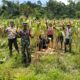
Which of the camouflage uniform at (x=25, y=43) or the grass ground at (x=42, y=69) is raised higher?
the camouflage uniform at (x=25, y=43)

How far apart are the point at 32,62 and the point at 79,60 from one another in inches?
67.6

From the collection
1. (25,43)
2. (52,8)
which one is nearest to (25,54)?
(25,43)

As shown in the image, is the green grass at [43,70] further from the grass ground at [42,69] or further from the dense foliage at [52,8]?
the dense foliage at [52,8]

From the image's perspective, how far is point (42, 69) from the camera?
10.8m

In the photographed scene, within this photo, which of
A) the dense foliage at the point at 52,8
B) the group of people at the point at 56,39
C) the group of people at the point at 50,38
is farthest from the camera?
the dense foliage at the point at 52,8

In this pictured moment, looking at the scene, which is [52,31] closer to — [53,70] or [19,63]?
[19,63]

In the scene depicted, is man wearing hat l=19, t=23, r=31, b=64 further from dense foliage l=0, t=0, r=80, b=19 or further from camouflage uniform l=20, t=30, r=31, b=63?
dense foliage l=0, t=0, r=80, b=19

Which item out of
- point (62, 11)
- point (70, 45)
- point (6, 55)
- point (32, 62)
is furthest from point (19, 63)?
point (62, 11)

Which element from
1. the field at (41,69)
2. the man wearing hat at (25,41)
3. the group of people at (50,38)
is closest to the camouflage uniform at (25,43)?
the man wearing hat at (25,41)

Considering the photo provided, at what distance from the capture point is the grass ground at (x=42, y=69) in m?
9.91

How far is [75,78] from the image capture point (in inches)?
393

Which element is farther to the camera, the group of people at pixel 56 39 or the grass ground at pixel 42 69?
the group of people at pixel 56 39

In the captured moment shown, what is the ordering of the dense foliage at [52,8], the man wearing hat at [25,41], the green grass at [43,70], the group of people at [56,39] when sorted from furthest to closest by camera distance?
1. the dense foliage at [52,8]
2. the group of people at [56,39]
3. the man wearing hat at [25,41]
4. the green grass at [43,70]

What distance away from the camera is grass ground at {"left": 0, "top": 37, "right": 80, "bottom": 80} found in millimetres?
9906
